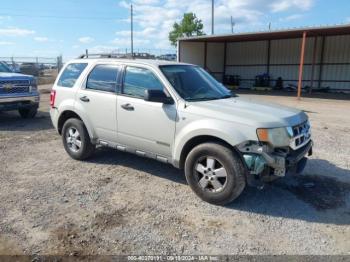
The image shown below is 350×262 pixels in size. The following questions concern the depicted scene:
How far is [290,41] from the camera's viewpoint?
2386 cm

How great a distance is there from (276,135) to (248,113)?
476 mm

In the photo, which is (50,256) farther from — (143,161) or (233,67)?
(233,67)

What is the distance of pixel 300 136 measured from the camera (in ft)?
14.9

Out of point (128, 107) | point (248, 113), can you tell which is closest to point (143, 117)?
point (128, 107)

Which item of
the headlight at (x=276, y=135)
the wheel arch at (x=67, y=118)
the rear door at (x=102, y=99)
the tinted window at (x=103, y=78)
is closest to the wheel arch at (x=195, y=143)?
the headlight at (x=276, y=135)

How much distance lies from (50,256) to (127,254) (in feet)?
2.50

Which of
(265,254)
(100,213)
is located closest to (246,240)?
(265,254)

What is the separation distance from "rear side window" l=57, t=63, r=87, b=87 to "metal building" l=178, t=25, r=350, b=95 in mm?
14515

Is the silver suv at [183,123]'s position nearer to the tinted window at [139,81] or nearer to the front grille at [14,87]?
the tinted window at [139,81]

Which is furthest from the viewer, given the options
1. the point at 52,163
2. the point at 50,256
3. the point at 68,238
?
the point at 52,163

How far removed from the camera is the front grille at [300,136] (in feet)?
14.3

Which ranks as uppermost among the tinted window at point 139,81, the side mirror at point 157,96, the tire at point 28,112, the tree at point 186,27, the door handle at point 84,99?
the tree at point 186,27

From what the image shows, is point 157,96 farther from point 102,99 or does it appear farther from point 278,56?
point 278,56

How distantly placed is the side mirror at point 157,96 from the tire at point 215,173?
0.81m
